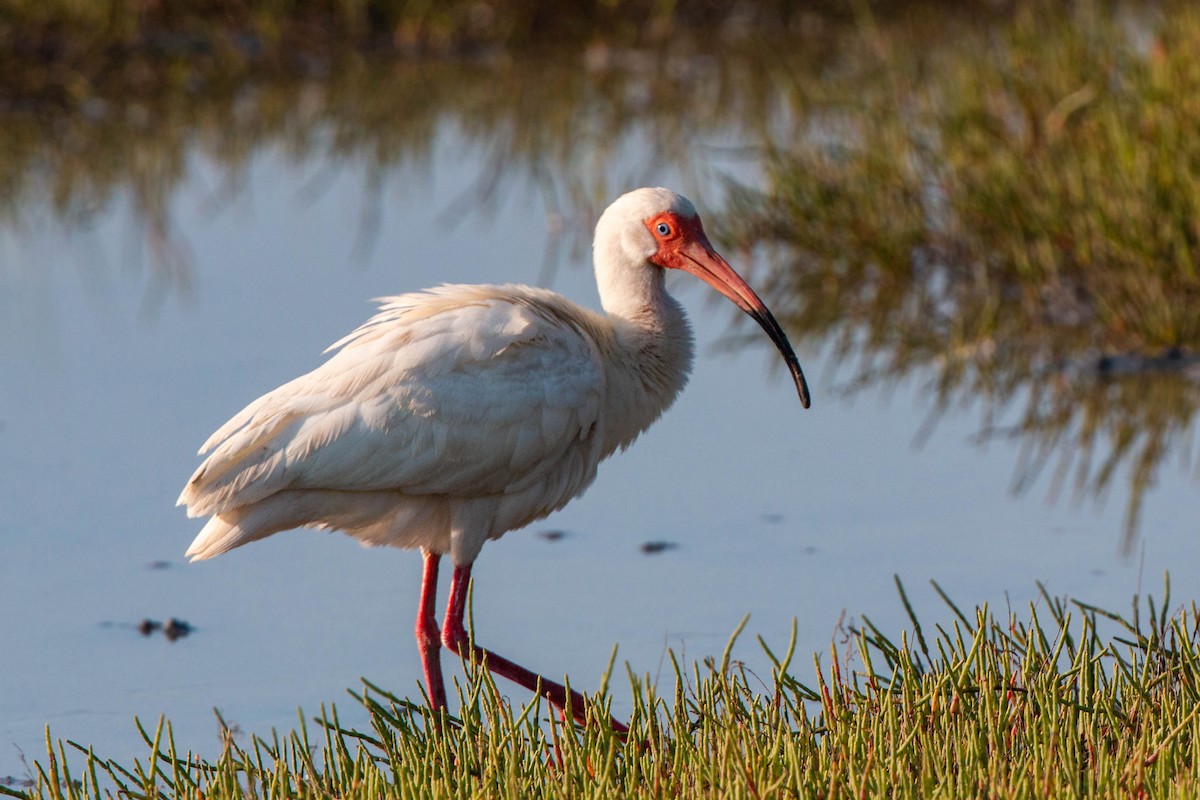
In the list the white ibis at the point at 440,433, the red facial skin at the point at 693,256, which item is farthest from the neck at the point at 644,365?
the red facial skin at the point at 693,256

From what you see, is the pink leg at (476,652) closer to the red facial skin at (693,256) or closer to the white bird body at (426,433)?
the white bird body at (426,433)

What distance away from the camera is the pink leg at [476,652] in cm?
547

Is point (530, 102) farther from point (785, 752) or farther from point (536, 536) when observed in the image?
point (785, 752)

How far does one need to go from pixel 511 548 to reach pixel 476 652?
5.29ft

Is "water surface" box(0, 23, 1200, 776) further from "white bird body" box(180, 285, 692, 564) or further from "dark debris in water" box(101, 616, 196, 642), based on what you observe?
"white bird body" box(180, 285, 692, 564)

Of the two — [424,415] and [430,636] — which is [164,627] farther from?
[424,415]

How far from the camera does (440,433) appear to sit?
5.30 m

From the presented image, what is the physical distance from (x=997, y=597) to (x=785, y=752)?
92.4 inches

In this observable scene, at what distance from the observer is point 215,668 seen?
6.06m

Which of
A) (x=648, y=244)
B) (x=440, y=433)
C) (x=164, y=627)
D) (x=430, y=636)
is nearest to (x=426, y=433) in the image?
(x=440, y=433)

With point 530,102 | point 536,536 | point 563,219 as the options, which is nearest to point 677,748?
point 536,536

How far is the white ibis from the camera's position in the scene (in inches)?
206

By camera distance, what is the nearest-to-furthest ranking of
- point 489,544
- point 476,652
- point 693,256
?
point 476,652
point 693,256
point 489,544

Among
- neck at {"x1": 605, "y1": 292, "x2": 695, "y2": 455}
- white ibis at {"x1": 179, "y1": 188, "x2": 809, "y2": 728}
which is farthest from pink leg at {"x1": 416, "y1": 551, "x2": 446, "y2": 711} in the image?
neck at {"x1": 605, "y1": 292, "x2": 695, "y2": 455}
